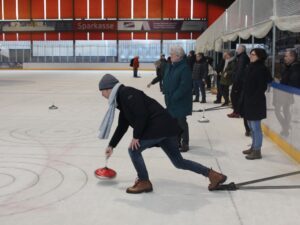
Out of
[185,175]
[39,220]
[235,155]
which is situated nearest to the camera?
[39,220]

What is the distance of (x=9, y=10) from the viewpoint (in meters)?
45.2

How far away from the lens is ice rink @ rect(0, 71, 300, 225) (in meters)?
4.03

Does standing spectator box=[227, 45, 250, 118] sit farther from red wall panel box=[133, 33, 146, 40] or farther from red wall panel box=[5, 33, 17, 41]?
red wall panel box=[5, 33, 17, 41]

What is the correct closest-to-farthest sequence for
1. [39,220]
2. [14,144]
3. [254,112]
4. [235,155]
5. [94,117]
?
[39,220], [254,112], [235,155], [14,144], [94,117]

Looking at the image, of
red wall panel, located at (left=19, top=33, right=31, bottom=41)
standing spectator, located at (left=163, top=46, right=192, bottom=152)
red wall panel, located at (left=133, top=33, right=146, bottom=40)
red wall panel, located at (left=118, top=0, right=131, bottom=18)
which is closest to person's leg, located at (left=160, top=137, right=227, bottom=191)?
standing spectator, located at (left=163, top=46, right=192, bottom=152)

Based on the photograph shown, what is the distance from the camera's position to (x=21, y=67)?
1713 inches

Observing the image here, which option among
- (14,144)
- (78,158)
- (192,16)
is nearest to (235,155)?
(78,158)

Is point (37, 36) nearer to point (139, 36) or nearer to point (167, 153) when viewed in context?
point (139, 36)

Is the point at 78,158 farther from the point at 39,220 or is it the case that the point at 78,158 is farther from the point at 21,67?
the point at 21,67

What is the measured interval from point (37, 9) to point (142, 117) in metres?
43.6

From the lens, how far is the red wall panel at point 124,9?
43.7 m

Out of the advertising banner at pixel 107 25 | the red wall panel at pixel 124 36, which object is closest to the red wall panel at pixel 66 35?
the advertising banner at pixel 107 25

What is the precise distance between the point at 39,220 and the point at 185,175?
2.02 m

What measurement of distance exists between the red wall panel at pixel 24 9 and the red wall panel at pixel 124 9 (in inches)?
354
